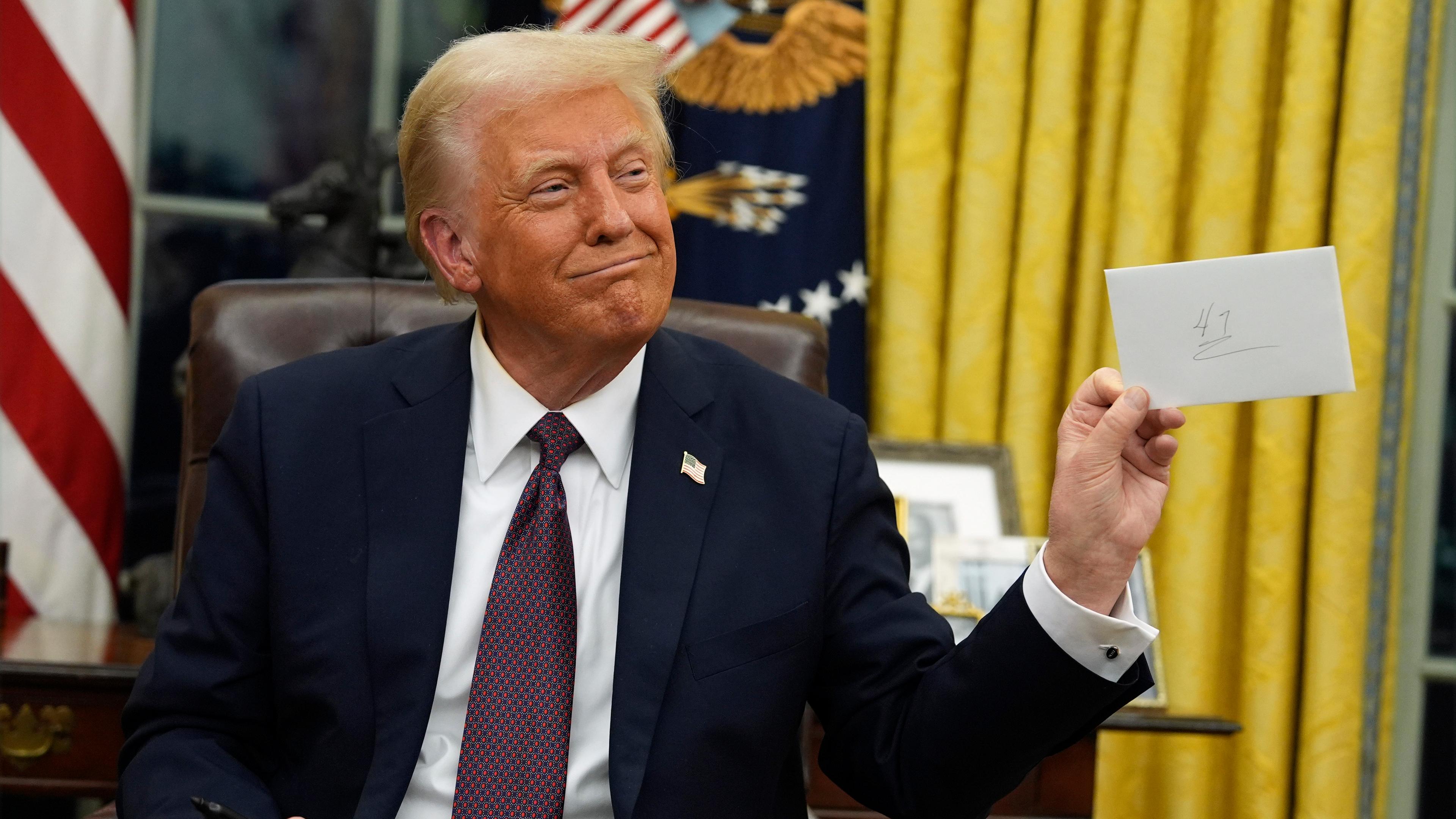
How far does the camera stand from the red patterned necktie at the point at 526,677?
1.30m

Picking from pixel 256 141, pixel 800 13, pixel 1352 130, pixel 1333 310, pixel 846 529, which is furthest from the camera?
pixel 256 141

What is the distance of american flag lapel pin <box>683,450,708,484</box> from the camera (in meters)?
1.44

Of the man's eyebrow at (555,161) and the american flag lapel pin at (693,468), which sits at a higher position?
the man's eyebrow at (555,161)

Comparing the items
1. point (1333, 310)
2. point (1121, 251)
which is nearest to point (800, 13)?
point (1121, 251)

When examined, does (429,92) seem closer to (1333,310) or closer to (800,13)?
(1333,310)

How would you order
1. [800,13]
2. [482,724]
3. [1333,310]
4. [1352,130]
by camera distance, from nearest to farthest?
[1333,310] < [482,724] < [1352,130] < [800,13]

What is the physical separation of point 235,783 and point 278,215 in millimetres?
1335

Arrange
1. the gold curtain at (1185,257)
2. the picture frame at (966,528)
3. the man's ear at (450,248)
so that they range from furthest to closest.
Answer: the gold curtain at (1185,257) < the picture frame at (966,528) < the man's ear at (450,248)

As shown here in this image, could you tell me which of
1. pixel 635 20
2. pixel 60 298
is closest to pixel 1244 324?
pixel 635 20

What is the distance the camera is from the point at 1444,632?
2.62m

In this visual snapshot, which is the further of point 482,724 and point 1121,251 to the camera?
point 1121,251

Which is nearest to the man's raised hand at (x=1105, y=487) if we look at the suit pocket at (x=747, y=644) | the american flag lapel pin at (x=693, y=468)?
the suit pocket at (x=747, y=644)

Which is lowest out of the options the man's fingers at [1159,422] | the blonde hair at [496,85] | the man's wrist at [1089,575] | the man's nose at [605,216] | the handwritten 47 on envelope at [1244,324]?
the man's wrist at [1089,575]

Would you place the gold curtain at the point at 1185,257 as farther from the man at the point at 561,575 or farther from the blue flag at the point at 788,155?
the man at the point at 561,575
